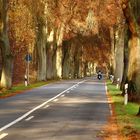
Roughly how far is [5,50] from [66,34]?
33.3 m

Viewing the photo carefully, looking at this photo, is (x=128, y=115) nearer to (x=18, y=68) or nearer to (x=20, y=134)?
(x=20, y=134)

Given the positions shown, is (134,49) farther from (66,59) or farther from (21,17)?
(66,59)

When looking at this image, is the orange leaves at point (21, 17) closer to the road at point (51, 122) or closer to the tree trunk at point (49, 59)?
the tree trunk at point (49, 59)

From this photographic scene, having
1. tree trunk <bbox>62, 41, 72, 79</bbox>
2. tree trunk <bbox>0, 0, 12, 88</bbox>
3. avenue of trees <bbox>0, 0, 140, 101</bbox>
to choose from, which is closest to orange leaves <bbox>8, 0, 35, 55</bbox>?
avenue of trees <bbox>0, 0, 140, 101</bbox>

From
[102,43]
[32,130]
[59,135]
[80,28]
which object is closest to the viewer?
[59,135]

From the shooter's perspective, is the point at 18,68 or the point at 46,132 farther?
the point at 18,68

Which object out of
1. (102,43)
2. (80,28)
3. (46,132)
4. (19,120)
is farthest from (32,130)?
(102,43)

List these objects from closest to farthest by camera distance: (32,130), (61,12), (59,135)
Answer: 1. (59,135)
2. (32,130)
3. (61,12)

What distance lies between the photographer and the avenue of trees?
1119 inches

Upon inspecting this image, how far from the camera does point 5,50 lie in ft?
123

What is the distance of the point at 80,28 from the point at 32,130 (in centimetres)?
4745

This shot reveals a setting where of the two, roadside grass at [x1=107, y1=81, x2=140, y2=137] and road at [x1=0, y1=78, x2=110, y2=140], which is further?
roadside grass at [x1=107, y1=81, x2=140, y2=137]

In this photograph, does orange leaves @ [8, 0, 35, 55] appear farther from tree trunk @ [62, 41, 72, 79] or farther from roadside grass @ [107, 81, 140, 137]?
tree trunk @ [62, 41, 72, 79]

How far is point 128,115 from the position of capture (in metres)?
20.5
